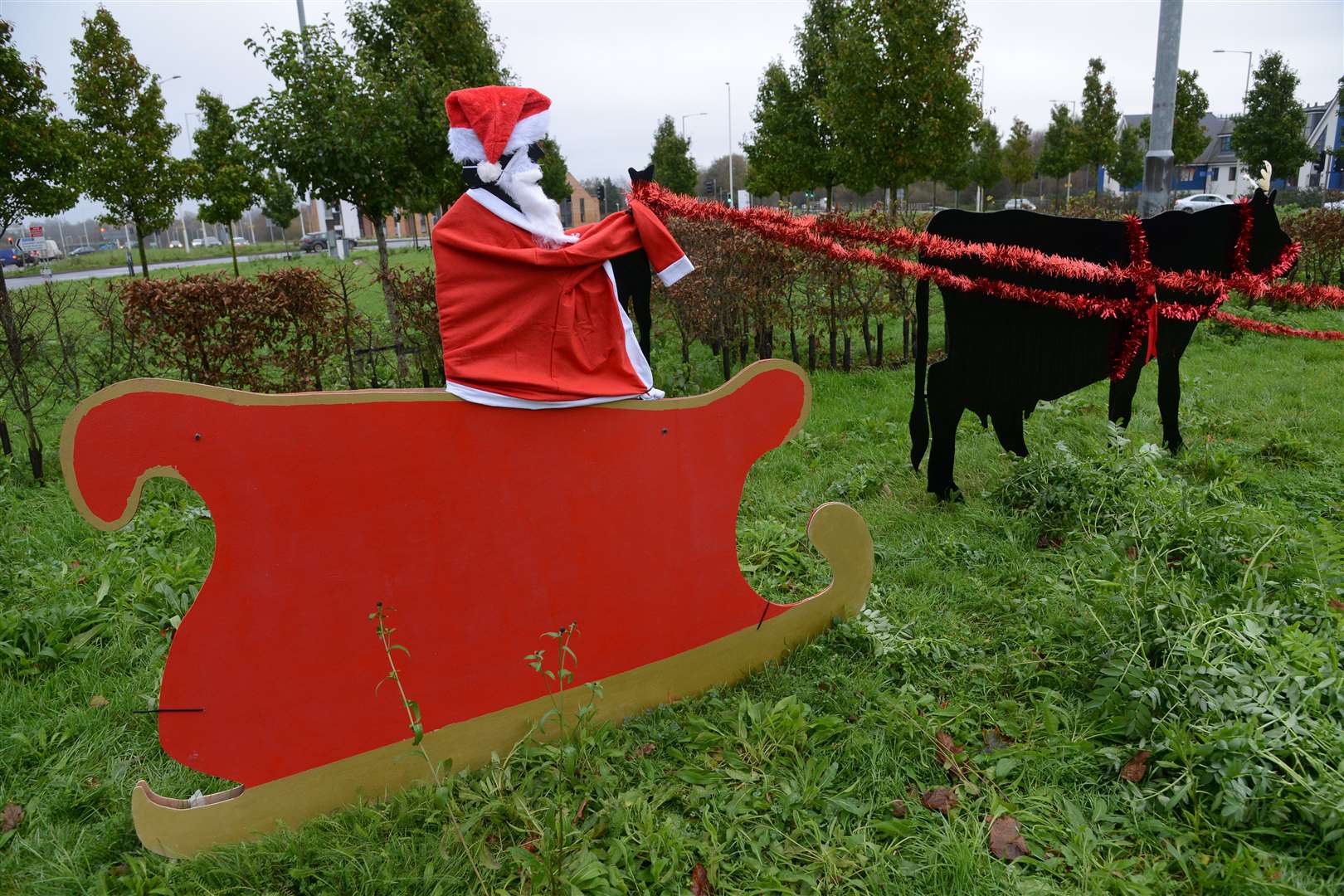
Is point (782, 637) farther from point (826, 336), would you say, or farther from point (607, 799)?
point (826, 336)

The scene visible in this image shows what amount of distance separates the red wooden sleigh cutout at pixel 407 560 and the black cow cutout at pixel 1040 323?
5.57 ft

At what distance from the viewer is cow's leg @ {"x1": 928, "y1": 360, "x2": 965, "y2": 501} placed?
185 inches

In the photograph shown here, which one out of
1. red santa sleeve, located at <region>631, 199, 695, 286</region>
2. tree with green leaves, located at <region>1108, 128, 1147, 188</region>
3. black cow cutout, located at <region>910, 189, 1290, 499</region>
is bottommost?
black cow cutout, located at <region>910, 189, 1290, 499</region>

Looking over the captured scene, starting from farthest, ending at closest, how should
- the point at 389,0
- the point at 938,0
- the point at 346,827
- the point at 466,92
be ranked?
the point at 938,0 < the point at 389,0 < the point at 466,92 < the point at 346,827

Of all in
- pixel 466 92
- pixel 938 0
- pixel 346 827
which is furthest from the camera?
pixel 938 0

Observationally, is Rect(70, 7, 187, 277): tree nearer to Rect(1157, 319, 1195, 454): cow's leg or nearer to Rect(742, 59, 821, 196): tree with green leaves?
Rect(742, 59, 821, 196): tree with green leaves

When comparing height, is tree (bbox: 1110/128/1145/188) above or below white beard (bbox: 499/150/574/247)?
above

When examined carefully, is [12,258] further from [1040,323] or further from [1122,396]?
[1122,396]

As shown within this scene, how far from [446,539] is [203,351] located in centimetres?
457

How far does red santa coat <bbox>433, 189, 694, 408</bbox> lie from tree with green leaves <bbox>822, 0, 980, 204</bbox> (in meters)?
11.2

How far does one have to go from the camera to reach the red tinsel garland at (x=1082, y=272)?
405 cm

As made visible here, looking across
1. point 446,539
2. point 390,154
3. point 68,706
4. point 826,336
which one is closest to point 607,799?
point 446,539

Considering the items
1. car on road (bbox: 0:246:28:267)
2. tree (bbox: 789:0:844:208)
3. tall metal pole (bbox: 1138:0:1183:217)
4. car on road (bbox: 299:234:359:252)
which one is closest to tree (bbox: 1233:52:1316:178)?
tree (bbox: 789:0:844:208)

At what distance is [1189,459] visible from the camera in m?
5.36
